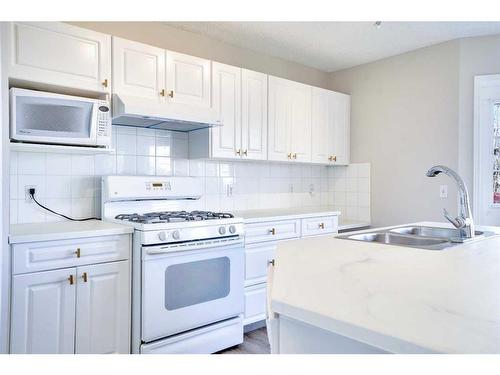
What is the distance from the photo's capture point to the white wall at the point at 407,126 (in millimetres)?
3201

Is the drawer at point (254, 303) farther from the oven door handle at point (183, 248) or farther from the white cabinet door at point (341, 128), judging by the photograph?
the white cabinet door at point (341, 128)

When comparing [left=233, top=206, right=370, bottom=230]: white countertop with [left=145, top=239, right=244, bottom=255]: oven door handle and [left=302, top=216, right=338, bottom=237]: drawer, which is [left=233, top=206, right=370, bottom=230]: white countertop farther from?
[left=145, top=239, right=244, bottom=255]: oven door handle

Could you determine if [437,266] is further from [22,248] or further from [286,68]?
[286,68]

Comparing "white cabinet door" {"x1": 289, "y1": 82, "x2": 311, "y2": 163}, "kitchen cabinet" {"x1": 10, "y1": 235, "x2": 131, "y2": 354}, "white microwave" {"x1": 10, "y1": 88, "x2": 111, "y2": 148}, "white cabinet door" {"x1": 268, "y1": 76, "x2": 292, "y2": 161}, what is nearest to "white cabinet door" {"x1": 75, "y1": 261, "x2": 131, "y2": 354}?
"kitchen cabinet" {"x1": 10, "y1": 235, "x2": 131, "y2": 354}

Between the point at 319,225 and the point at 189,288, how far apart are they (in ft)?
4.52

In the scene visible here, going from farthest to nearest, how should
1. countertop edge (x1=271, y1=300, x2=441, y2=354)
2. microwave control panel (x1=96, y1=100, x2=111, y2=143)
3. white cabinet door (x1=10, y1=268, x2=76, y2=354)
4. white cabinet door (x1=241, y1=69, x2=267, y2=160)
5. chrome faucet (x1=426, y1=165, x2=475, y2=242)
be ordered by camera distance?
white cabinet door (x1=241, y1=69, x2=267, y2=160) < microwave control panel (x1=96, y1=100, x2=111, y2=143) < white cabinet door (x1=10, y1=268, x2=76, y2=354) < chrome faucet (x1=426, y1=165, x2=475, y2=242) < countertop edge (x1=271, y1=300, x2=441, y2=354)

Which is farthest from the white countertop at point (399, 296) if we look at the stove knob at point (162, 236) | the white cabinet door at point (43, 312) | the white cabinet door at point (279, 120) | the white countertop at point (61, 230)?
the white cabinet door at point (279, 120)

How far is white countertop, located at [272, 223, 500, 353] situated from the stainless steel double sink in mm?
384

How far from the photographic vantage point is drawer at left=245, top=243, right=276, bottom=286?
8.85 ft

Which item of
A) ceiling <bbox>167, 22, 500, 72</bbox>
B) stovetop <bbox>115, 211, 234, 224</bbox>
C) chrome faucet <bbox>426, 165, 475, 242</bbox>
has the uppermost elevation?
ceiling <bbox>167, 22, 500, 72</bbox>

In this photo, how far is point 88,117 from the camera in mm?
2203

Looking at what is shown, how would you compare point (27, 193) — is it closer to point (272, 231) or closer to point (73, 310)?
point (73, 310)

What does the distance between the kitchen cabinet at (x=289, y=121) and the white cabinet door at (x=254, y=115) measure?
0.07m
